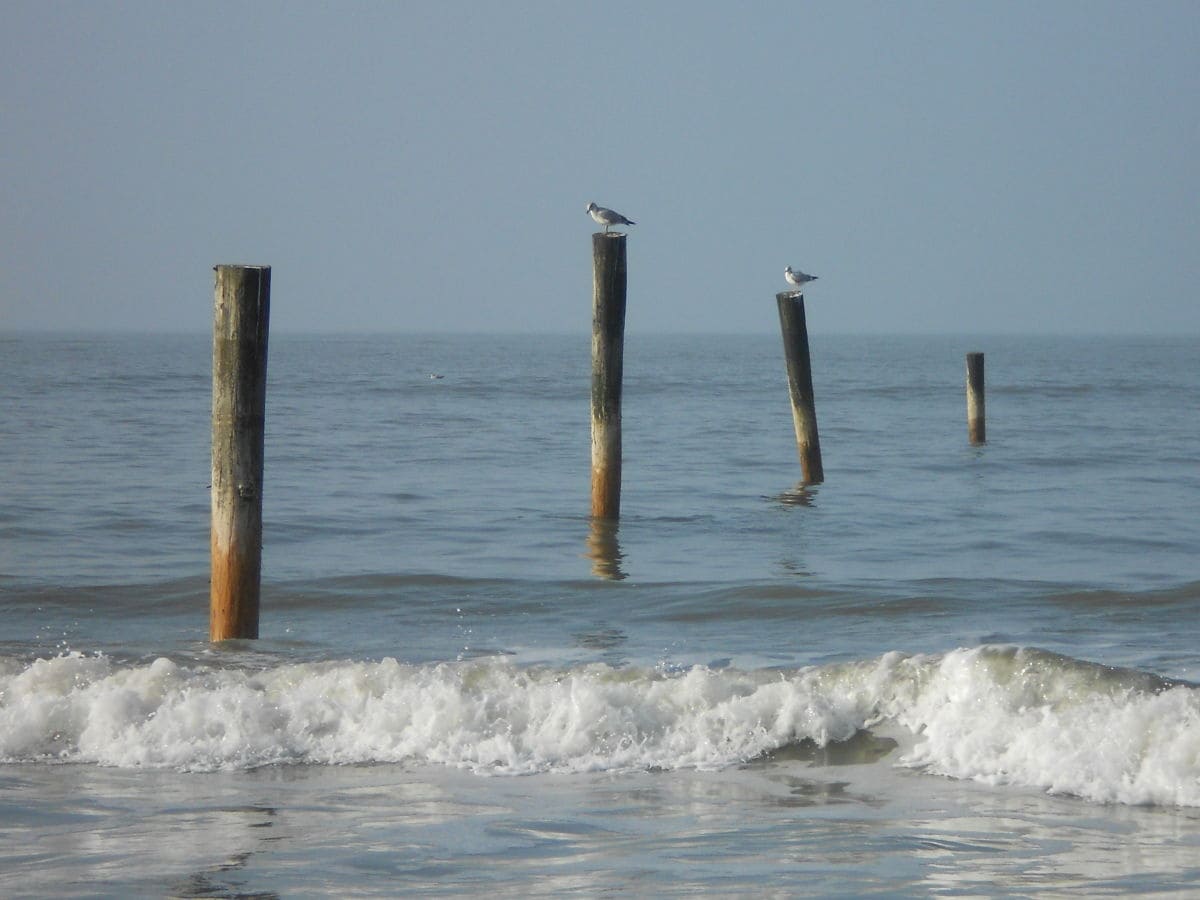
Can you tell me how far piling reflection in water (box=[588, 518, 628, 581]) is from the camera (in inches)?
497

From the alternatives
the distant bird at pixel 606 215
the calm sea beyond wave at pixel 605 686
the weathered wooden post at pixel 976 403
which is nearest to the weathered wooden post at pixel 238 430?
the calm sea beyond wave at pixel 605 686

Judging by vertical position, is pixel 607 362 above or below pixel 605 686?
above

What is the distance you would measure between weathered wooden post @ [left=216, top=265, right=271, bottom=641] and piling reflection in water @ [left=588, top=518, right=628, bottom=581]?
4.21 m

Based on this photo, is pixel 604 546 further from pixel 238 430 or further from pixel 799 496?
pixel 238 430

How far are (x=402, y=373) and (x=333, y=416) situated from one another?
94.5 ft

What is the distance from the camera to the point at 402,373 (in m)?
60.8

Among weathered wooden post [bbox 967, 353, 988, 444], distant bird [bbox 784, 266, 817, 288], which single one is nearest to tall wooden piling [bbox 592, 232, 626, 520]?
distant bird [bbox 784, 266, 817, 288]

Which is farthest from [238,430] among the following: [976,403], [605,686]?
[976,403]

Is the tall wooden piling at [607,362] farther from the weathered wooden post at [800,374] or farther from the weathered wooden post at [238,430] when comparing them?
the weathered wooden post at [238,430]

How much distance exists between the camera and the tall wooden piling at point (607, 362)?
12531mm

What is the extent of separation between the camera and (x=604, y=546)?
13.4m

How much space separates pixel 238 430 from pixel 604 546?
17.7 ft

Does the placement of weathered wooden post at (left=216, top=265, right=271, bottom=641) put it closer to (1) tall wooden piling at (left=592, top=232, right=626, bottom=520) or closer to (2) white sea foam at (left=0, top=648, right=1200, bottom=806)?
(2) white sea foam at (left=0, top=648, right=1200, bottom=806)

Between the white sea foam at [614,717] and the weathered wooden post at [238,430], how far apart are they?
0.93m
